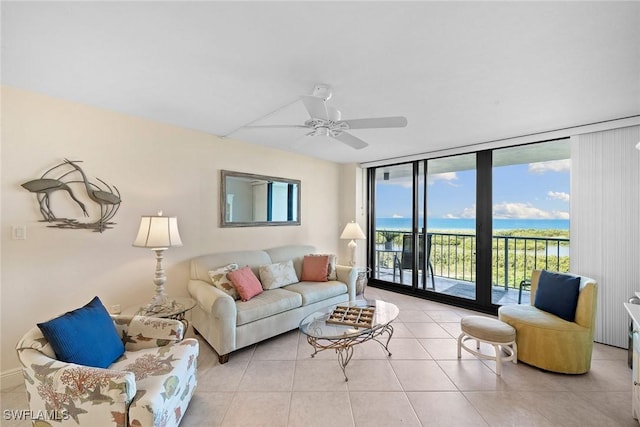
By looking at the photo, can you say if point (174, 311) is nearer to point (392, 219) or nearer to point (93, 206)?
point (93, 206)

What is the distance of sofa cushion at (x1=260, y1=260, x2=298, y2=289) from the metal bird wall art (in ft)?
5.49

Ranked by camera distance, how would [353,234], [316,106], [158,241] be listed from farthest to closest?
[353,234] < [158,241] < [316,106]

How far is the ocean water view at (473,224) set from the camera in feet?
12.3

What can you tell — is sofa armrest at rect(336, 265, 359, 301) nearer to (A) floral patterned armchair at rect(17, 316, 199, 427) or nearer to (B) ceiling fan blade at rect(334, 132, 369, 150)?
→ (B) ceiling fan blade at rect(334, 132, 369, 150)

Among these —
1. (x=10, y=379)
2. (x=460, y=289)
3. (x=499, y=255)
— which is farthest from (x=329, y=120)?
(x=460, y=289)

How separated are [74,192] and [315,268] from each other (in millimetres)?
2737

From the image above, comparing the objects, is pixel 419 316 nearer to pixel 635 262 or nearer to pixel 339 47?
pixel 635 262

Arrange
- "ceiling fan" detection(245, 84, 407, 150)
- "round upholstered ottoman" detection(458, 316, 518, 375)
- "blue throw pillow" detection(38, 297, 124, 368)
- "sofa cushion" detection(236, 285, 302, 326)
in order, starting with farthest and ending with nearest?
"sofa cushion" detection(236, 285, 302, 326)
"round upholstered ottoman" detection(458, 316, 518, 375)
"ceiling fan" detection(245, 84, 407, 150)
"blue throw pillow" detection(38, 297, 124, 368)

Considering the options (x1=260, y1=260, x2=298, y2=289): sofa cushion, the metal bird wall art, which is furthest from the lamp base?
the metal bird wall art

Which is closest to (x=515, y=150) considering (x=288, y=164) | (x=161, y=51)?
(x=288, y=164)

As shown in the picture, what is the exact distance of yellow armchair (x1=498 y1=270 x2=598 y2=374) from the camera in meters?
2.29

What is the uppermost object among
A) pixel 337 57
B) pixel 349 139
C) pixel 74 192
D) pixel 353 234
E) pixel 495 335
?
pixel 337 57

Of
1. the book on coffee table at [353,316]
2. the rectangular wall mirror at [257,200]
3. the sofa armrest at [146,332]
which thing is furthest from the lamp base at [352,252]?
the sofa armrest at [146,332]

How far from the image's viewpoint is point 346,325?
2.39 meters
